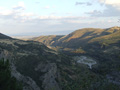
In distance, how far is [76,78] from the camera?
490 ft

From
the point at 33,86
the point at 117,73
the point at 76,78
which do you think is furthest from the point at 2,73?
the point at 117,73

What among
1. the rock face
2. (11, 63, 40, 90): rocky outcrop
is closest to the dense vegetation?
(11, 63, 40, 90): rocky outcrop

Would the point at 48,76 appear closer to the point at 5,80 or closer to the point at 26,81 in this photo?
the point at 26,81

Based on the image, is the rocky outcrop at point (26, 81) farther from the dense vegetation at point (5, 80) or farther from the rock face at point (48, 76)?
the dense vegetation at point (5, 80)

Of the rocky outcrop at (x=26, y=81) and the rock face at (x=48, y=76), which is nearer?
the rocky outcrop at (x=26, y=81)

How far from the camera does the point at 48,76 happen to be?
13200cm

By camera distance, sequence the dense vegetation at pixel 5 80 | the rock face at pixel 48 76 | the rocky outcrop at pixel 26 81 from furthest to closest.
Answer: the rock face at pixel 48 76 → the rocky outcrop at pixel 26 81 → the dense vegetation at pixel 5 80

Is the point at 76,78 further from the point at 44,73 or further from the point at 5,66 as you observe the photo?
the point at 5,66

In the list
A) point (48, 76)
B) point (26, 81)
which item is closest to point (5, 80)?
point (26, 81)

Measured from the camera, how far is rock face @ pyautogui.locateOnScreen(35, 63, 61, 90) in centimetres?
12069

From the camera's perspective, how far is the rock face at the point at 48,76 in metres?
121

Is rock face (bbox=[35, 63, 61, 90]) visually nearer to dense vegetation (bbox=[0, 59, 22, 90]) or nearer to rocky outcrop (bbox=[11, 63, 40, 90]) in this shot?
rocky outcrop (bbox=[11, 63, 40, 90])

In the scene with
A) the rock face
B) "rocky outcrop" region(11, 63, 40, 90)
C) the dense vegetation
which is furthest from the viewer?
the rock face

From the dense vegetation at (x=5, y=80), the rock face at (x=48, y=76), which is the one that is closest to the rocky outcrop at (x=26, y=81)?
the rock face at (x=48, y=76)
